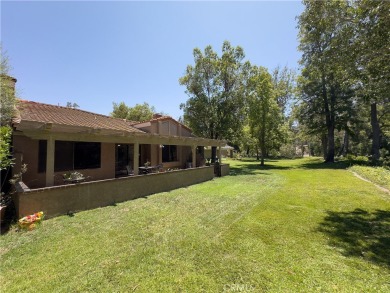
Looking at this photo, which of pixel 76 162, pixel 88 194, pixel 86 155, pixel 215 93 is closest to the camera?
pixel 88 194

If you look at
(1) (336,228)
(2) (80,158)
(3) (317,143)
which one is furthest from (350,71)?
(3) (317,143)

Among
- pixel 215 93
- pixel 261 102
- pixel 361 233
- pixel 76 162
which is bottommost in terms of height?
pixel 361 233

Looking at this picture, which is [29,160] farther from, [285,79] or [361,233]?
[285,79]

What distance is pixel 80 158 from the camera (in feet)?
33.7

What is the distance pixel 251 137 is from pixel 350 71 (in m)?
20.4

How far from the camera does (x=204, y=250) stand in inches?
185

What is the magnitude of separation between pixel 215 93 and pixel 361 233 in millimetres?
20030

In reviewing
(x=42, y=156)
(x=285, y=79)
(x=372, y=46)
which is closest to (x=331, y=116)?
(x=285, y=79)

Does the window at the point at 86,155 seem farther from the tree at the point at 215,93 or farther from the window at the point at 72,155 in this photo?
the tree at the point at 215,93

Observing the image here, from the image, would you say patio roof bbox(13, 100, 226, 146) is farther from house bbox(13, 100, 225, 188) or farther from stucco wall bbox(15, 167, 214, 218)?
stucco wall bbox(15, 167, 214, 218)

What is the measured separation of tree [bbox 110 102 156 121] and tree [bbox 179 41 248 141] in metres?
18.4

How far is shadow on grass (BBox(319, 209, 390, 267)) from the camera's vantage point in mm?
4617

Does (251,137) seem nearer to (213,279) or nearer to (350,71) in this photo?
(350,71)

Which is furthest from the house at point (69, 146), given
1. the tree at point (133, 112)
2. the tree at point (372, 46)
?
the tree at point (133, 112)
